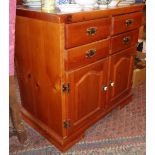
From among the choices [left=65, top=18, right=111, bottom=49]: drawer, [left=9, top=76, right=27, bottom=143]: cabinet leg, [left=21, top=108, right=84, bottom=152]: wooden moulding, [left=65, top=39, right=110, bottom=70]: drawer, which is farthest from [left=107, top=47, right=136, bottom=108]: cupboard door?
[left=9, top=76, right=27, bottom=143]: cabinet leg

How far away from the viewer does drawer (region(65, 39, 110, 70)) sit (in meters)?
1.16

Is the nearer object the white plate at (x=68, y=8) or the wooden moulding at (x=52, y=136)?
the white plate at (x=68, y=8)

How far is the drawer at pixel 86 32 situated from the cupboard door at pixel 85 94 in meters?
0.17

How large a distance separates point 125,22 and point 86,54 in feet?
1.47

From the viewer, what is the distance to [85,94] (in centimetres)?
139

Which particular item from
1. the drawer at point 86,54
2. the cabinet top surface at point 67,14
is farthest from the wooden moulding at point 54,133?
the cabinet top surface at point 67,14

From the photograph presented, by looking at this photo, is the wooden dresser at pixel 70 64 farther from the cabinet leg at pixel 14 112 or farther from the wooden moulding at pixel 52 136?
the cabinet leg at pixel 14 112

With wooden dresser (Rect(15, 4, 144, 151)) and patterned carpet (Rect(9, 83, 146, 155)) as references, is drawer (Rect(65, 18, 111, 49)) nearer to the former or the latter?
Answer: wooden dresser (Rect(15, 4, 144, 151))

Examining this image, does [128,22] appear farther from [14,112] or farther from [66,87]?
[14,112]

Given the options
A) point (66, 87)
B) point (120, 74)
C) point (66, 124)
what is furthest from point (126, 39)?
point (66, 124)

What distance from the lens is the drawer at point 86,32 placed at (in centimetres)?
111

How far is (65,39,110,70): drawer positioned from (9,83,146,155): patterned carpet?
586 mm

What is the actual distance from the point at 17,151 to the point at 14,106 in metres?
0.37
